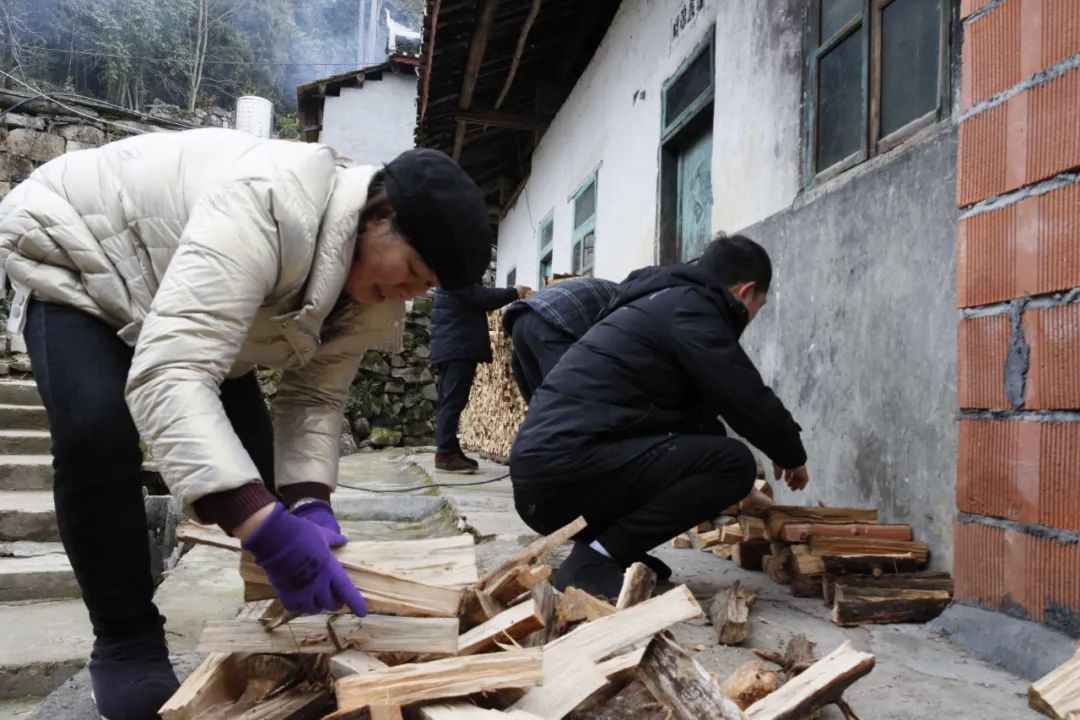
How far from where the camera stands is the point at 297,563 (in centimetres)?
126

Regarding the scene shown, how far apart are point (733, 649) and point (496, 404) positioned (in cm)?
585

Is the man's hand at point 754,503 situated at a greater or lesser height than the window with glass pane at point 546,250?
lesser

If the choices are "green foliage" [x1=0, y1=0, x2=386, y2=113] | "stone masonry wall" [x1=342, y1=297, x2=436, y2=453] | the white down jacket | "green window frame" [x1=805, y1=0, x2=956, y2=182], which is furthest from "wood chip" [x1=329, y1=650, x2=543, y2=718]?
"green foliage" [x1=0, y1=0, x2=386, y2=113]

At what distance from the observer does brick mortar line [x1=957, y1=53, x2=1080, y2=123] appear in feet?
5.88

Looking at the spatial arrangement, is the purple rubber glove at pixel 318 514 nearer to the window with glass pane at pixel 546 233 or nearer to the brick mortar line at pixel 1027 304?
the brick mortar line at pixel 1027 304

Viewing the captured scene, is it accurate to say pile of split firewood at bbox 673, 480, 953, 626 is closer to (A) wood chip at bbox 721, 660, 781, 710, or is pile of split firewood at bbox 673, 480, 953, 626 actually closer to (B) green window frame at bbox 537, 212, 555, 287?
(A) wood chip at bbox 721, 660, 781, 710

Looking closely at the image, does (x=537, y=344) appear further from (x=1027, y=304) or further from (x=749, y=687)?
(x=749, y=687)

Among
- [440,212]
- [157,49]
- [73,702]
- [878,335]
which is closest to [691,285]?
[878,335]

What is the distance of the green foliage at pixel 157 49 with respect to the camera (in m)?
21.5

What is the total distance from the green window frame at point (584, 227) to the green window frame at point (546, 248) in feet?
3.63

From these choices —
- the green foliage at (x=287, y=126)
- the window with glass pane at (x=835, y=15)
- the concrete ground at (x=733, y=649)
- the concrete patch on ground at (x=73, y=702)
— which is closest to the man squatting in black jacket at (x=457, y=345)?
the concrete ground at (x=733, y=649)

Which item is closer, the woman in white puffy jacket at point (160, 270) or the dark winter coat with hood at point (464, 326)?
the woman in white puffy jacket at point (160, 270)

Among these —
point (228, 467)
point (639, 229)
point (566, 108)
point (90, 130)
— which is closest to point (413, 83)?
point (90, 130)

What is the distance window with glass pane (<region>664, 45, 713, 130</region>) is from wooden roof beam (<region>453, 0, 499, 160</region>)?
1.74 metres
